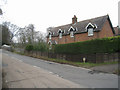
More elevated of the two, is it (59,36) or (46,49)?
(59,36)

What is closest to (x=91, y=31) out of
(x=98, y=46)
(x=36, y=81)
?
(x=98, y=46)

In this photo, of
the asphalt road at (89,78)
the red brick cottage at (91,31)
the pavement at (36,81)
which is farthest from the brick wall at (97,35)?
the pavement at (36,81)

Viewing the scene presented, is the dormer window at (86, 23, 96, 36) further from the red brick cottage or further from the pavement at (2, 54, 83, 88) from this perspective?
the pavement at (2, 54, 83, 88)

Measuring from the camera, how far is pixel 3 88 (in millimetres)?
5871

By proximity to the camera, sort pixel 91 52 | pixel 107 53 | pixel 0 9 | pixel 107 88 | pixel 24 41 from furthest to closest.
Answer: pixel 24 41 → pixel 91 52 → pixel 107 53 → pixel 0 9 → pixel 107 88

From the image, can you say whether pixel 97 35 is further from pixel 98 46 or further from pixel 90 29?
pixel 98 46

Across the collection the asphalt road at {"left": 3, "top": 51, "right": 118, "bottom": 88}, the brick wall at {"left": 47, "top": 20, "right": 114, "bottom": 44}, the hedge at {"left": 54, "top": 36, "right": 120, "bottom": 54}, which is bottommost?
the asphalt road at {"left": 3, "top": 51, "right": 118, "bottom": 88}

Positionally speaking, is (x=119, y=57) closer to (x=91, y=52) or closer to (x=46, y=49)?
(x=91, y=52)

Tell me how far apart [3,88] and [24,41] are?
39593 mm

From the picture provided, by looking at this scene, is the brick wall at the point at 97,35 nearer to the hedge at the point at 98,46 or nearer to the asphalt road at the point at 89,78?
the hedge at the point at 98,46

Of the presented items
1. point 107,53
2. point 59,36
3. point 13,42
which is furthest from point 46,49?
point 13,42

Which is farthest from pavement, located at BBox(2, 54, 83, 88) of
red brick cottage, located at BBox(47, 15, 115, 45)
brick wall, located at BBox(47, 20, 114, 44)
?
red brick cottage, located at BBox(47, 15, 115, 45)

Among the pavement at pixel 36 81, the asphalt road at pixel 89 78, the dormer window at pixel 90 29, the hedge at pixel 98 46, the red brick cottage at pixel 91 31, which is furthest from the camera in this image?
the dormer window at pixel 90 29

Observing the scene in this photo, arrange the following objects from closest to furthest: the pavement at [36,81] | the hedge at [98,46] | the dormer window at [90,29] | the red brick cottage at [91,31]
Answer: the pavement at [36,81] < the hedge at [98,46] < the red brick cottage at [91,31] < the dormer window at [90,29]
